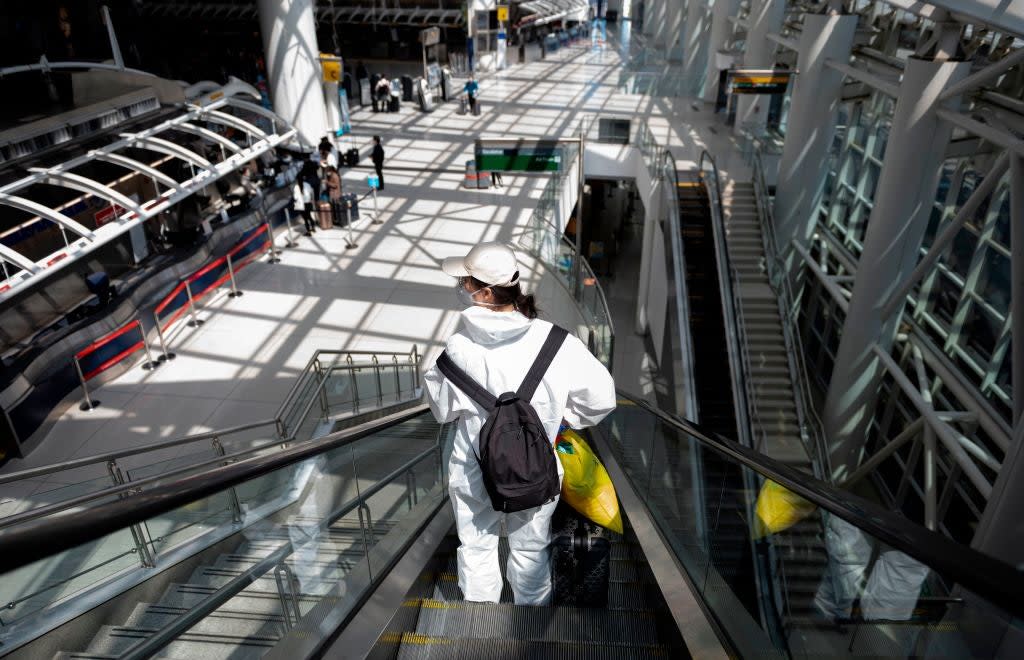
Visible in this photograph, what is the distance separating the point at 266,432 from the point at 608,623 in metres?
6.71

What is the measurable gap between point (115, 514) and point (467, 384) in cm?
149

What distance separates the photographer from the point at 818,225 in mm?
16359

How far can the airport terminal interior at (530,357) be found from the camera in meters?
2.46

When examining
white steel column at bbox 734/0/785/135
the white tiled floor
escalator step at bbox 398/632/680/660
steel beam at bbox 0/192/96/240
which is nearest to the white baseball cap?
escalator step at bbox 398/632/680/660

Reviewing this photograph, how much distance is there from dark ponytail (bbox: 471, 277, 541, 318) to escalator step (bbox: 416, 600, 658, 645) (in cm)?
124

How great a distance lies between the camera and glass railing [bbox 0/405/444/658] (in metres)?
2.17

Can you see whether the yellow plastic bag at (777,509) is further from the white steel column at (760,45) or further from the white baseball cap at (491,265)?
the white steel column at (760,45)

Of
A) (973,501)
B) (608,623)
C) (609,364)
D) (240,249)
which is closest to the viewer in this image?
(608,623)

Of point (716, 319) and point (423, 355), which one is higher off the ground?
point (423, 355)

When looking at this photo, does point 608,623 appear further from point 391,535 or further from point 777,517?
point 391,535

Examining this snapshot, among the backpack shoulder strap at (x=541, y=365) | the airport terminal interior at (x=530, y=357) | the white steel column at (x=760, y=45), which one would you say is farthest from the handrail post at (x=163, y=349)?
the white steel column at (x=760, y=45)

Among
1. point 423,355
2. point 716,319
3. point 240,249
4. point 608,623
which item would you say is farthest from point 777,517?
point 716,319

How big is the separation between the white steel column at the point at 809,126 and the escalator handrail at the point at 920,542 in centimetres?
1345

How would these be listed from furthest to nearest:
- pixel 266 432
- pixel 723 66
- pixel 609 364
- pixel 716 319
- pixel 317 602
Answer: pixel 723 66, pixel 716 319, pixel 609 364, pixel 266 432, pixel 317 602
